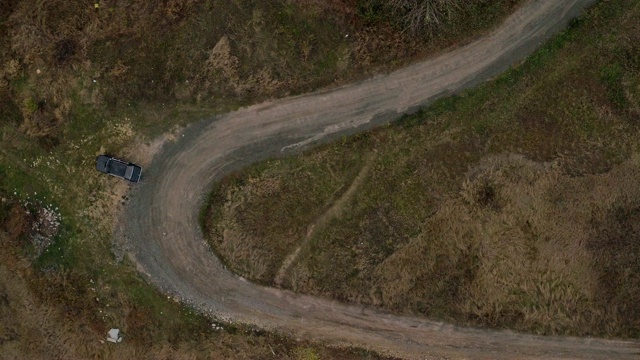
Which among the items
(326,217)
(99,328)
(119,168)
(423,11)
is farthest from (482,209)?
(99,328)

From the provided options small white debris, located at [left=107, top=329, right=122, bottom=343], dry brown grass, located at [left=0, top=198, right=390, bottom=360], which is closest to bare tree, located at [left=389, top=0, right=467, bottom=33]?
dry brown grass, located at [left=0, top=198, right=390, bottom=360]

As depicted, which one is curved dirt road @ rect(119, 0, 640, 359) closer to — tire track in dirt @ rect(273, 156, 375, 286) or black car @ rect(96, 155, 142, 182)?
black car @ rect(96, 155, 142, 182)

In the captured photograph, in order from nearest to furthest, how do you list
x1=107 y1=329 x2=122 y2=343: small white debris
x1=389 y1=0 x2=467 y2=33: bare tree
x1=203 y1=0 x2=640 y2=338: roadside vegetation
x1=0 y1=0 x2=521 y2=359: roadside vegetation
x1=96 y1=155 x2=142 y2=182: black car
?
1. x1=96 y1=155 x2=142 y2=182: black car
2. x1=389 y1=0 x2=467 y2=33: bare tree
3. x1=203 y1=0 x2=640 y2=338: roadside vegetation
4. x1=0 y1=0 x2=521 y2=359: roadside vegetation
5. x1=107 y1=329 x2=122 y2=343: small white debris

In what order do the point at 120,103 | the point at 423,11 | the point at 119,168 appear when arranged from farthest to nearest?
the point at 120,103
the point at 423,11
the point at 119,168

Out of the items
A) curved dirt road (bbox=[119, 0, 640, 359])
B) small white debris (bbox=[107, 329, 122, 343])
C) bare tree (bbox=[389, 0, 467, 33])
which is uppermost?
bare tree (bbox=[389, 0, 467, 33])

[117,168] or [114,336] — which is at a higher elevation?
[117,168]

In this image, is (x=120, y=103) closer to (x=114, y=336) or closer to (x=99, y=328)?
(x=99, y=328)

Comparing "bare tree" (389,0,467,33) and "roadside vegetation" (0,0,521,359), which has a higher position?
"bare tree" (389,0,467,33)

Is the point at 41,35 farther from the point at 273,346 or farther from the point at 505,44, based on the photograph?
the point at 505,44
